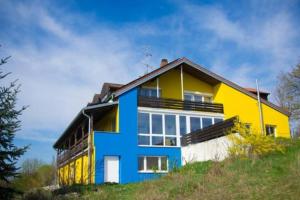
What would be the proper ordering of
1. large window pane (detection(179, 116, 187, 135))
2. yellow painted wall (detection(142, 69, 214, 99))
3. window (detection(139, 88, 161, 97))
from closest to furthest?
large window pane (detection(179, 116, 187, 135)) < window (detection(139, 88, 161, 97)) < yellow painted wall (detection(142, 69, 214, 99))

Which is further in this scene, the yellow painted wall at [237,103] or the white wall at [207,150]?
the yellow painted wall at [237,103]

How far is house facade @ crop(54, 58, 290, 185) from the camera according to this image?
20641 millimetres

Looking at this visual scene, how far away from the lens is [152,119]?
22891mm

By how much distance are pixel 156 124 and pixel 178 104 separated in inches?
84.1

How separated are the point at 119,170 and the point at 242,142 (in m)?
7.62

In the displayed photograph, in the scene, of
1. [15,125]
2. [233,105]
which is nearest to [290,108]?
[233,105]

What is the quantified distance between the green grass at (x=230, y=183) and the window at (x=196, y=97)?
1173 centimetres

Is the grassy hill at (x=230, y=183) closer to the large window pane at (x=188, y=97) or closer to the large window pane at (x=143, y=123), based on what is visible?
the large window pane at (x=143, y=123)

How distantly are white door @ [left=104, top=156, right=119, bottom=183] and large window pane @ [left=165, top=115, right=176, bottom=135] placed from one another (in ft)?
12.7

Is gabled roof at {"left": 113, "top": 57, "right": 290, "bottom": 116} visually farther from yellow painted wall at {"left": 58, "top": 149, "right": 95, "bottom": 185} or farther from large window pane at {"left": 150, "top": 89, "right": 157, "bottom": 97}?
yellow painted wall at {"left": 58, "top": 149, "right": 95, "bottom": 185}

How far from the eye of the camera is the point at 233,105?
25.8 metres

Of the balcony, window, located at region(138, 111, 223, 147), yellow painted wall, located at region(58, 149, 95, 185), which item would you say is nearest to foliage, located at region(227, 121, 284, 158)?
window, located at region(138, 111, 223, 147)

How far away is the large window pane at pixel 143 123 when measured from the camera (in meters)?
22.2

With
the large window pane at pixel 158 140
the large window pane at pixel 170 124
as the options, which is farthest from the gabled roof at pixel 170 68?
the large window pane at pixel 158 140
